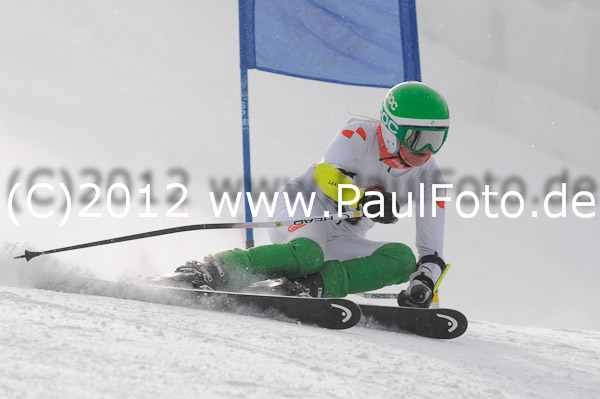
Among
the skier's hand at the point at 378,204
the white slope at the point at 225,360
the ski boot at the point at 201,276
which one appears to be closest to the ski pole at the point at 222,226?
the skier's hand at the point at 378,204

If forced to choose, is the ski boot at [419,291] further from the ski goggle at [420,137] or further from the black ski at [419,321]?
the ski goggle at [420,137]

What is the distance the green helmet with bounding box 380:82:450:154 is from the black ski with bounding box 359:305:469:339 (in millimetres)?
793

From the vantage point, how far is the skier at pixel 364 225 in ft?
10.2

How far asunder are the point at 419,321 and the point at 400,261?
582 millimetres

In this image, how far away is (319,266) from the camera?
325 cm

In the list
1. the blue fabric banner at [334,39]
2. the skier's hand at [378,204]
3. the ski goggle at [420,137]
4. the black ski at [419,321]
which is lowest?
the black ski at [419,321]

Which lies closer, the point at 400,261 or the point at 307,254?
the point at 307,254

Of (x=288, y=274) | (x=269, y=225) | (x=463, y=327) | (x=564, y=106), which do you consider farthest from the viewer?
(x=564, y=106)

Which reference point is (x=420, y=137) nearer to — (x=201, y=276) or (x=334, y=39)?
(x=201, y=276)

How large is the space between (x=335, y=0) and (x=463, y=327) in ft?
8.86

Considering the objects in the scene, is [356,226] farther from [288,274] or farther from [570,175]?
[570,175]

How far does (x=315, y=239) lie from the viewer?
337 cm

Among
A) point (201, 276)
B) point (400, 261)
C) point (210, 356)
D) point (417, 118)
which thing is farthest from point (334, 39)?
Answer: point (210, 356)

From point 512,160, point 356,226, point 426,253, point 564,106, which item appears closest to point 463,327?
point 426,253
